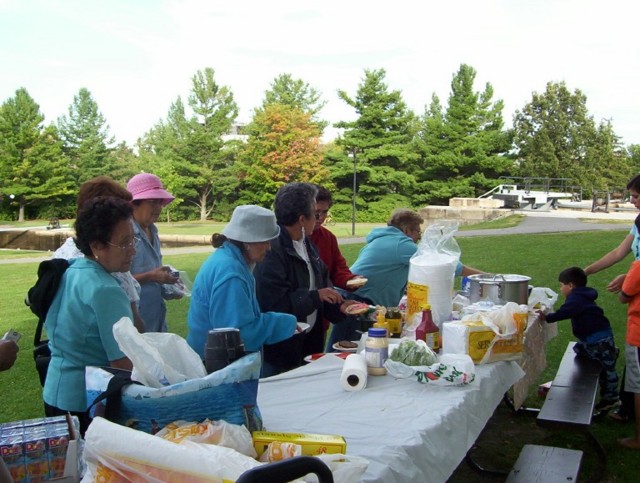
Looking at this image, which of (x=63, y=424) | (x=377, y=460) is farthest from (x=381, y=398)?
(x=63, y=424)

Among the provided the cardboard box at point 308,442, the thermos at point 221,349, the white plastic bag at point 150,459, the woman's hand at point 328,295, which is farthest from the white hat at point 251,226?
the white plastic bag at point 150,459

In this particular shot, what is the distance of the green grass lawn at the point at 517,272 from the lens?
17.5 feet

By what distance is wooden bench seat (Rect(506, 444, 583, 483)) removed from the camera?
3146 millimetres

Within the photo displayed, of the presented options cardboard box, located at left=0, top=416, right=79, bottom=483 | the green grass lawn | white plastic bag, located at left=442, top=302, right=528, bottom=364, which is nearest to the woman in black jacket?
white plastic bag, located at left=442, top=302, right=528, bottom=364

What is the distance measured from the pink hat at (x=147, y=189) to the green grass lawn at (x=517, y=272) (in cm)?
257

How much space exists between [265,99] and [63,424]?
46715 mm

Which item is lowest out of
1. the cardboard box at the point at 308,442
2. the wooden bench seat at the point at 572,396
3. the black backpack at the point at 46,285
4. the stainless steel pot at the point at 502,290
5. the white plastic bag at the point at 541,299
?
the wooden bench seat at the point at 572,396

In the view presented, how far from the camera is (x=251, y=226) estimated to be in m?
2.86

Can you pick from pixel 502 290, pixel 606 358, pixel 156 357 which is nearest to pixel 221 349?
pixel 156 357

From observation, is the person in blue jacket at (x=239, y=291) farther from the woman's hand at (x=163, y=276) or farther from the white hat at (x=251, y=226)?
Result: the woman's hand at (x=163, y=276)

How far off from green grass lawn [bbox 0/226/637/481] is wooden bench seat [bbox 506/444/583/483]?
79 cm

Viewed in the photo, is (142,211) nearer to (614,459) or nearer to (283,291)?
(283,291)

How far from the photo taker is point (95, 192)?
10.5 ft

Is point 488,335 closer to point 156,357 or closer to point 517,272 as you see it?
point 156,357
